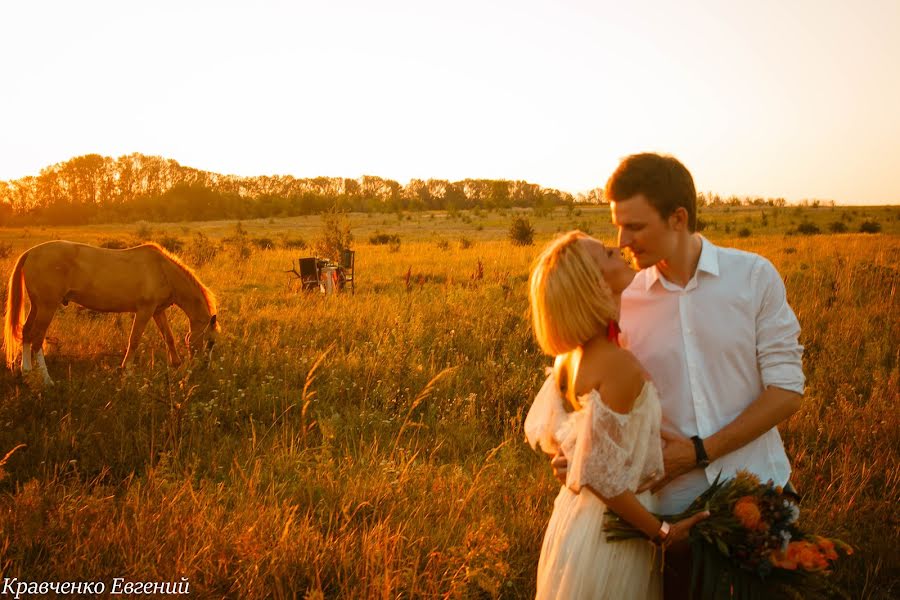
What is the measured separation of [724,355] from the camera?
2.39m

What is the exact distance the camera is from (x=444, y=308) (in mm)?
9555

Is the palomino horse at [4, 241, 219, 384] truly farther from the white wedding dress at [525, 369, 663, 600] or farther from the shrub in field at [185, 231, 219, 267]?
the shrub in field at [185, 231, 219, 267]

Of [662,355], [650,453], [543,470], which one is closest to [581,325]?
[650,453]

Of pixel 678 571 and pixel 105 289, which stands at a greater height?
pixel 105 289

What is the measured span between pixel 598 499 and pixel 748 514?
0.48 meters

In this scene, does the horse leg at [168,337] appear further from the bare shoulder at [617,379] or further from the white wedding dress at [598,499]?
the bare shoulder at [617,379]

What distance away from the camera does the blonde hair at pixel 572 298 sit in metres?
1.97

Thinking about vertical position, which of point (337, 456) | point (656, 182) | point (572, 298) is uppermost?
point (656, 182)

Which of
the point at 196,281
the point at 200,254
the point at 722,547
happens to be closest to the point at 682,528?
the point at 722,547

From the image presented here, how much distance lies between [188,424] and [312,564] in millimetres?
2443

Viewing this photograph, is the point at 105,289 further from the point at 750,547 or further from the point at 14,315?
the point at 750,547

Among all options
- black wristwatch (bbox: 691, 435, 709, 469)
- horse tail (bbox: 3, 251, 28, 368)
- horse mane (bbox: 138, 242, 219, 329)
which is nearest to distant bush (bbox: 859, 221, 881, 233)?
horse mane (bbox: 138, 242, 219, 329)

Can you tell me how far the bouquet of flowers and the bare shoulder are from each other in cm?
45

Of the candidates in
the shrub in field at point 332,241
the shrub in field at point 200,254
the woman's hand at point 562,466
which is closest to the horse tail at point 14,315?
the woman's hand at point 562,466
